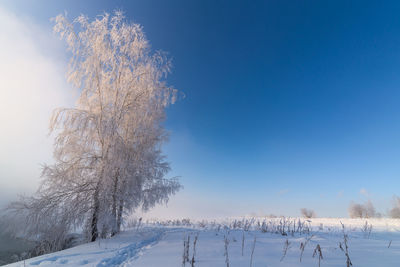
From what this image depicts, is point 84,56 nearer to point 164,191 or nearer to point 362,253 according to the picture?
point 164,191

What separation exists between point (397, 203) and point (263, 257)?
3660 centimetres

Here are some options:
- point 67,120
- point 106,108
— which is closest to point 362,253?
point 106,108

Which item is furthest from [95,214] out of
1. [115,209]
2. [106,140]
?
[106,140]

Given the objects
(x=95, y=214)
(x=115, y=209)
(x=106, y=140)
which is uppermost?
(x=106, y=140)

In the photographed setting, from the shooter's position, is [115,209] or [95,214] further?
[115,209]

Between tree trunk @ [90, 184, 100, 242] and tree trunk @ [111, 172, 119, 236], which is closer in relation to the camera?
tree trunk @ [111, 172, 119, 236]

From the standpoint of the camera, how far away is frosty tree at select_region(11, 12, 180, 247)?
7.38m

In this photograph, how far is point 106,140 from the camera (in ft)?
26.5

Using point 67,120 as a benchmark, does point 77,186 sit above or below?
below

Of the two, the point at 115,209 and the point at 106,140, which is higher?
the point at 106,140

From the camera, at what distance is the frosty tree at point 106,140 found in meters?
7.38

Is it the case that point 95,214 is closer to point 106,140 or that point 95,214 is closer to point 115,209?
point 115,209

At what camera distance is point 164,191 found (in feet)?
28.9

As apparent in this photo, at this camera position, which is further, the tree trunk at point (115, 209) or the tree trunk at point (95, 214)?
the tree trunk at point (95, 214)
